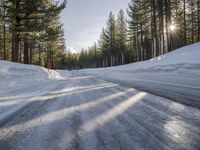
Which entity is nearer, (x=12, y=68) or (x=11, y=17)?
→ (x=12, y=68)

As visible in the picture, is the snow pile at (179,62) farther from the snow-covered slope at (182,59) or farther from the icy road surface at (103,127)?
the icy road surface at (103,127)

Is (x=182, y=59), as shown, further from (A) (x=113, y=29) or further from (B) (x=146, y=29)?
(A) (x=113, y=29)

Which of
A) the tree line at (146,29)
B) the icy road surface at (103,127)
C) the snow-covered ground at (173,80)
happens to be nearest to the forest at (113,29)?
the tree line at (146,29)

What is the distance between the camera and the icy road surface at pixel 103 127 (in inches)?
118

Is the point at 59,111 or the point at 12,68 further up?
the point at 12,68

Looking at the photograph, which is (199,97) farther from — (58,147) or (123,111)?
(58,147)

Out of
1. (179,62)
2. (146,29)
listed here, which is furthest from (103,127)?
(146,29)

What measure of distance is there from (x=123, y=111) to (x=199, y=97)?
229 cm

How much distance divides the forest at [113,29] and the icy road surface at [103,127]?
20.0 meters

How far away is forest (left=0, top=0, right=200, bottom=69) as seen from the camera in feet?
84.8

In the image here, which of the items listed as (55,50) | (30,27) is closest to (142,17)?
(55,50)

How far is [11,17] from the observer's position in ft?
84.8

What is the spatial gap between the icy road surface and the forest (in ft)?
65.8

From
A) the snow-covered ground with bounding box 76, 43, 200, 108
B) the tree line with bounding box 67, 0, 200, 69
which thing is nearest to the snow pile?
the snow-covered ground with bounding box 76, 43, 200, 108
